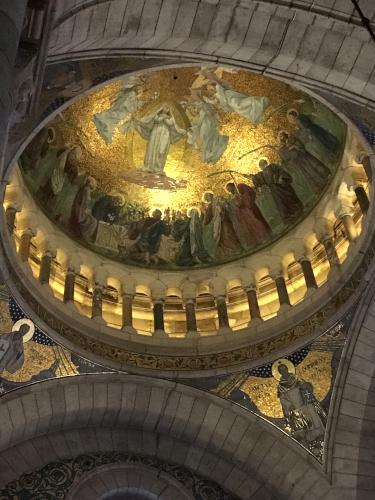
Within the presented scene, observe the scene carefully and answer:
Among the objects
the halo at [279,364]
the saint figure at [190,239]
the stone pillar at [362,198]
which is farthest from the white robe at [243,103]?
the halo at [279,364]

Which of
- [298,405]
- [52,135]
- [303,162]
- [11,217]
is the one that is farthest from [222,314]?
[52,135]

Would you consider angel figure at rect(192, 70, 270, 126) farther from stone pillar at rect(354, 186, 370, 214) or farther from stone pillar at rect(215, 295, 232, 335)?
stone pillar at rect(215, 295, 232, 335)

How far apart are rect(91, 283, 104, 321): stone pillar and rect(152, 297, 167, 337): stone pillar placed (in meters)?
1.01

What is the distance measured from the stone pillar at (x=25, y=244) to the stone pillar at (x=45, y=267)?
14.6 inches

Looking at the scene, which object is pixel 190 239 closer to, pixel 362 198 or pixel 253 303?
pixel 253 303

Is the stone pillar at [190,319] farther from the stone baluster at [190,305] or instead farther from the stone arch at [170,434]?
the stone arch at [170,434]

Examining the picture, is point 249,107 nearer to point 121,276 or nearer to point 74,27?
point 121,276

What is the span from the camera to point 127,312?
45.8 feet

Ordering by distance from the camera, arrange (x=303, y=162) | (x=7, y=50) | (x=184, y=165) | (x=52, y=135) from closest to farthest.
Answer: (x=7, y=50)
(x=52, y=135)
(x=303, y=162)
(x=184, y=165)

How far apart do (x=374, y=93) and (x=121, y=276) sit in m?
6.44

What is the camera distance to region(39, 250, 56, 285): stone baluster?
1306 cm

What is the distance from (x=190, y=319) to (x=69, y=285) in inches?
89.4

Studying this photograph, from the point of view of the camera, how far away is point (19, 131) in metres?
9.04

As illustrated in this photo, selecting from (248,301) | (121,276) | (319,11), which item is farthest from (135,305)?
(319,11)
